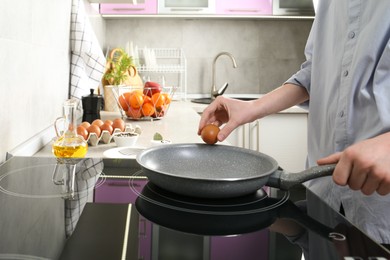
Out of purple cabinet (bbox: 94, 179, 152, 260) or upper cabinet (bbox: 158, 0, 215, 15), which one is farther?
upper cabinet (bbox: 158, 0, 215, 15)

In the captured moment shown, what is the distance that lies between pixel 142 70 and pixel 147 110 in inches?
44.9

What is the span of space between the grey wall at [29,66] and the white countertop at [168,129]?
134 mm

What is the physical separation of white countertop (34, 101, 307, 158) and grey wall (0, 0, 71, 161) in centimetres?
13

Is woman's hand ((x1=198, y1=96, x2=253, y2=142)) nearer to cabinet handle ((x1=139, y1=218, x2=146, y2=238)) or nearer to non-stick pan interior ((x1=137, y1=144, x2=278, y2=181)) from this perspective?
non-stick pan interior ((x1=137, y1=144, x2=278, y2=181))

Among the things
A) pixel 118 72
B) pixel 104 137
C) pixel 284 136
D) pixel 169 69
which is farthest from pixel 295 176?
pixel 169 69

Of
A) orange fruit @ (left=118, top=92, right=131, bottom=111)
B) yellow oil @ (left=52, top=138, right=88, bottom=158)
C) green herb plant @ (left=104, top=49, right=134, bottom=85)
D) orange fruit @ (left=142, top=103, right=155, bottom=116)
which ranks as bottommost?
yellow oil @ (left=52, top=138, right=88, bottom=158)

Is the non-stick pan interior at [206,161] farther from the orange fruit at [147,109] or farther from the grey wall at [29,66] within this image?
the orange fruit at [147,109]

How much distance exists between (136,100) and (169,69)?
1.29 meters

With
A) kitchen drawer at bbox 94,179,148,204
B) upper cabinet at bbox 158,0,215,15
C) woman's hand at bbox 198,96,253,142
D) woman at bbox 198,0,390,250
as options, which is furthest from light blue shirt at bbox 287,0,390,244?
upper cabinet at bbox 158,0,215,15

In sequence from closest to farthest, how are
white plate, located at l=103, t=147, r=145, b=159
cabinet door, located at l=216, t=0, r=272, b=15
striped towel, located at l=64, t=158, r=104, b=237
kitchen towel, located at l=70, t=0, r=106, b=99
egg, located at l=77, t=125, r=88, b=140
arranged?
1. striped towel, located at l=64, t=158, r=104, b=237
2. white plate, located at l=103, t=147, r=145, b=159
3. egg, located at l=77, t=125, r=88, b=140
4. kitchen towel, located at l=70, t=0, r=106, b=99
5. cabinet door, located at l=216, t=0, r=272, b=15

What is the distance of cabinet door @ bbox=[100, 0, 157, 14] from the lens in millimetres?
2799

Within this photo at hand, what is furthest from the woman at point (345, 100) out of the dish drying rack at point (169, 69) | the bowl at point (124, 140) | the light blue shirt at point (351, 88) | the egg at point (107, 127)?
the dish drying rack at point (169, 69)

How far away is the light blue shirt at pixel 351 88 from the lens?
0.86 metres

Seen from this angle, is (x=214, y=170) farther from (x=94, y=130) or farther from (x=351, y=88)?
(x=94, y=130)
